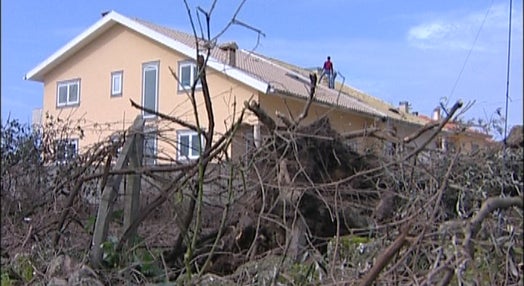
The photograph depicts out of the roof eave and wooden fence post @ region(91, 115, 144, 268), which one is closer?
wooden fence post @ region(91, 115, 144, 268)

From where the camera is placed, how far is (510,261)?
277cm

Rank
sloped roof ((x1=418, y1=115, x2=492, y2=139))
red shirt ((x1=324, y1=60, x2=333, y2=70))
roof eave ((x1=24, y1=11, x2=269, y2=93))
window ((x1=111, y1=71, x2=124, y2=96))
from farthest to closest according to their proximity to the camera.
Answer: window ((x1=111, y1=71, x2=124, y2=96))
roof eave ((x1=24, y1=11, x2=269, y2=93))
red shirt ((x1=324, y1=60, x2=333, y2=70))
sloped roof ((x1=418, y1=115, x2=492, y2=139))

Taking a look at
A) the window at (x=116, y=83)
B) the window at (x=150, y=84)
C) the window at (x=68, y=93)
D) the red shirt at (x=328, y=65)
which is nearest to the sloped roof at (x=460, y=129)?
the red shirt at (x=328, y=65)

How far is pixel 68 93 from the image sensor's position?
70.9 ft

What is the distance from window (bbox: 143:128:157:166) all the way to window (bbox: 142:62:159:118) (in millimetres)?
13949

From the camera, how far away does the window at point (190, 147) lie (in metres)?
4.86

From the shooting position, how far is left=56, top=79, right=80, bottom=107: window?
846 inches

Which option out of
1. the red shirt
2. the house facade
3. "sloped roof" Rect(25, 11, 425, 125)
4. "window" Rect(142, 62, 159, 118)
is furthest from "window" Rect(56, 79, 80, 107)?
the red shirt

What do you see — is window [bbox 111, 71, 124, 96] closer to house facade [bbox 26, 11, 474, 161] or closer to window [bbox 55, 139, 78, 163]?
house facade [bbox 26, 11, 474, 161]

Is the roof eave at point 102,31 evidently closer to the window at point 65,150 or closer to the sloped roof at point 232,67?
the sloped roof at point 232,67

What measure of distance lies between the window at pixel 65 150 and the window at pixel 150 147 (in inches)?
27.4

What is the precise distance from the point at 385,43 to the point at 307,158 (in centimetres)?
256

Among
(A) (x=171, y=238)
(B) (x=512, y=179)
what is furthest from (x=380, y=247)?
(A) (x=171, y=238)

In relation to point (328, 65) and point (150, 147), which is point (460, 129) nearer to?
point (150, 147)
